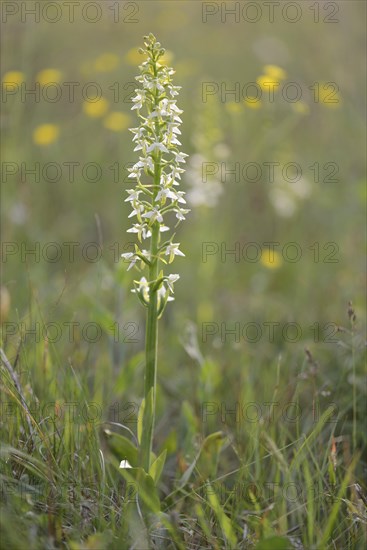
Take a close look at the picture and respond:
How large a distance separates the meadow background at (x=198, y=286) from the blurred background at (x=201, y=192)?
0.02m

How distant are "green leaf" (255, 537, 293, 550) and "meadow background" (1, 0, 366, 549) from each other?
17 millimetres

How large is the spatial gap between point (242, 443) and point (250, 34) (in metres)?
7.01

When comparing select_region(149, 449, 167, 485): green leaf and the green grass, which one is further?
select_region(149, 449, 167, 485): green leaf

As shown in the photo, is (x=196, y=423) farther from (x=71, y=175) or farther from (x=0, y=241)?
(x=71, y=175)

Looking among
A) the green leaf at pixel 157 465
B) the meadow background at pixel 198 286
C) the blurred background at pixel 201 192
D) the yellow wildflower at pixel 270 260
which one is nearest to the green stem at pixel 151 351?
the green leaf at pixel 157 465

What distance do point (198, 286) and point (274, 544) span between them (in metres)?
3.23

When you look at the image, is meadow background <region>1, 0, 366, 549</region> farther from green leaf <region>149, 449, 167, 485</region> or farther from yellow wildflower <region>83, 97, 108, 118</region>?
green leaf <region>149, 449, 167, 485</region>

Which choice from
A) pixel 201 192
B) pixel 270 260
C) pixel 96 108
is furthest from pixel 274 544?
pixel 96 108

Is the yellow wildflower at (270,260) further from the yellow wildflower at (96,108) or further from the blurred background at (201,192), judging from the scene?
the yellow wildflower at (96,108)

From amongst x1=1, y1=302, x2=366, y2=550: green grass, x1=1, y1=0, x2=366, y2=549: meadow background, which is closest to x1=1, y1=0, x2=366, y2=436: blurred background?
x1=1, y1=0, x2=366, y2=549: meadow background

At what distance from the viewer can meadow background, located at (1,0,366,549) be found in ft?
7.25

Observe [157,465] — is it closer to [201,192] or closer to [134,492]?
[134,492]

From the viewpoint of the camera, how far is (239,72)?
779 centimetres

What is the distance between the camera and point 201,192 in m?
5.20
